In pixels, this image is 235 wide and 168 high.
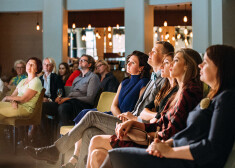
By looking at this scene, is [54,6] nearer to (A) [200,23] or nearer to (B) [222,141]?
(A) [200,23]

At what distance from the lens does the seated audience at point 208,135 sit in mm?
1695


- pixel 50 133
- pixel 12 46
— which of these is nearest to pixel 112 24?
pixel 12 46

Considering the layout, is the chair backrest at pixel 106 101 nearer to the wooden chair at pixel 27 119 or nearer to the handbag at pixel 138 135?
the wooden chair at pixel 27 119

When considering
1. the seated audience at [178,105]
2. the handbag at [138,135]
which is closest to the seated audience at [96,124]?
the seated audience at [178,105]

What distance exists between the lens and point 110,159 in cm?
191

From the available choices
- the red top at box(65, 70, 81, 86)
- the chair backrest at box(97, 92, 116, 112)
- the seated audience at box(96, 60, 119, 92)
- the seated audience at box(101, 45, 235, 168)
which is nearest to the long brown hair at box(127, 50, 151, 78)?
the chair backrest at box(97, 92, 116, 112)

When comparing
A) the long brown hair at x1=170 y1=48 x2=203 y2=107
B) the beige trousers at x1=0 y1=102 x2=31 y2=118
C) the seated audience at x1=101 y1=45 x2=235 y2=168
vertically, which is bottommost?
the beige trousers at x1=0 y1=102 x2=31 y2=118

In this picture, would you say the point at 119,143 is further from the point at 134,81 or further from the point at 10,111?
the point at 10,111

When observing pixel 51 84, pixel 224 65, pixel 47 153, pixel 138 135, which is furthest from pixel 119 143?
pixel 51 84

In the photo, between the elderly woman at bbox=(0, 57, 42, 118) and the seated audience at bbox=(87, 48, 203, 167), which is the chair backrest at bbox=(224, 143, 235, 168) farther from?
the elderly woman at bbox=(0, 57, 42, 118)

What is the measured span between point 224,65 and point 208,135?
33 centimetres

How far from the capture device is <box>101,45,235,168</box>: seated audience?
66.7 inches

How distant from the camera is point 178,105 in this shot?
7.34 ft

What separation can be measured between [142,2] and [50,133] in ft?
16.5
